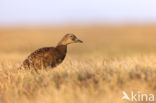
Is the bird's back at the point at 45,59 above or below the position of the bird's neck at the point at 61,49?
below

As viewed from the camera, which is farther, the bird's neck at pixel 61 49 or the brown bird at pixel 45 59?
the bird's neck at pixel 61 49

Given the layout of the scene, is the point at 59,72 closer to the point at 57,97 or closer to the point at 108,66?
the point at 108,66

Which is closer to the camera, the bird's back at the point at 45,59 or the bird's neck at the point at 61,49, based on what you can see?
the bird's back at the point at 45,59

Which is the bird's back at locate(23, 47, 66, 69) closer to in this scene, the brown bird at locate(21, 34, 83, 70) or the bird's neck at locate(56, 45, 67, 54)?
the brown bird at locate(21, 34, 83, 70)

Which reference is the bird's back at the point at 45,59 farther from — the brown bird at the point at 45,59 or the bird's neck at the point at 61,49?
the bird's neck at the point at 61,49

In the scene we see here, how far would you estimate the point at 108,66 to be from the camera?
9.16 metres

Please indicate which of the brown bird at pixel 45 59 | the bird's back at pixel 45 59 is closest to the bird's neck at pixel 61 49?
the brown bird at pixel 45 59

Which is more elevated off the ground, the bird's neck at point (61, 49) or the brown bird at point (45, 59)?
the bird's neck at point (61, 49)

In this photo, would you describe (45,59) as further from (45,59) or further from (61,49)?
(61,49)

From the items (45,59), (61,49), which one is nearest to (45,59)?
(45,59)

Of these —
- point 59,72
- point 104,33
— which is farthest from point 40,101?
point 104,33

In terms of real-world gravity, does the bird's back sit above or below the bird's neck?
below

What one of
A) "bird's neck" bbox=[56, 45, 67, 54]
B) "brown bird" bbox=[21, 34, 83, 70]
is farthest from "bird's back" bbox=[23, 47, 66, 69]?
"bird's neck" bbox=[56, 45, 67, 54]

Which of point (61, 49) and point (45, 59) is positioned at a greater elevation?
point (61, 49)
